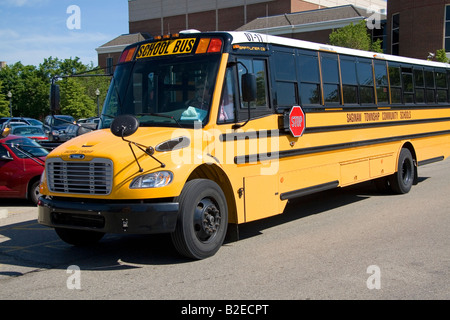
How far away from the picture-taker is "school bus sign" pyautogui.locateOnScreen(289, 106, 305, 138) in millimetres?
8078

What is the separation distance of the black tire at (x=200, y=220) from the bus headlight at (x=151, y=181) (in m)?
0.29

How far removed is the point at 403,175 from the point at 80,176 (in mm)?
7980

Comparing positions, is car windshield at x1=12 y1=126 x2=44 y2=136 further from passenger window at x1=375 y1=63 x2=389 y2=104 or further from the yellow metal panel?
Result: the yellow metal panel

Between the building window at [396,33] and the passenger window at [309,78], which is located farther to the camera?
the building window at [396,33]

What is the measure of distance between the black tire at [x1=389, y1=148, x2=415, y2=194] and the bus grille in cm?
736

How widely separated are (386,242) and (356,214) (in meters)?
2.23

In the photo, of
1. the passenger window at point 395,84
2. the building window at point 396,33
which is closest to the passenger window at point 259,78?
the passenger window at point 395,84

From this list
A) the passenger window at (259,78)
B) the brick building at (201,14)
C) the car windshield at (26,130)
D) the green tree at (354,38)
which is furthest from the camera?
the brick building at (201,14)

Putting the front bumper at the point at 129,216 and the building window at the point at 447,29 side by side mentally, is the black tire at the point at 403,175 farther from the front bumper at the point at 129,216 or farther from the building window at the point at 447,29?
the building window at the point at 447,29

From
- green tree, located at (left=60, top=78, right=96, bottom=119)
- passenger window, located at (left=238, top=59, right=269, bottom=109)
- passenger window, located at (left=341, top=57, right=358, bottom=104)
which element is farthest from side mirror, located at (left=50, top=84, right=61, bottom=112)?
green tree, located at (left=60, top=78, right=96, bottom=119)

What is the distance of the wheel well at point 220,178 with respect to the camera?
6.73m

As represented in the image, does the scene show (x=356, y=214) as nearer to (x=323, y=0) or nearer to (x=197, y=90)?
(x=197, y=90)
